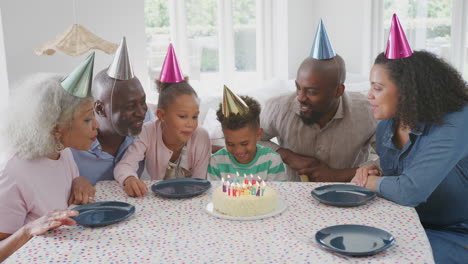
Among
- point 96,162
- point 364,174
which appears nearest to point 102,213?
point 96,162

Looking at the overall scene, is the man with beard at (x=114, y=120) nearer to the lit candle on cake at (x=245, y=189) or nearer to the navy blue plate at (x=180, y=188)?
the navy blue plate at (x=180, y=188)

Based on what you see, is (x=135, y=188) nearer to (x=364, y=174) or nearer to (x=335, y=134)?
(x=364, y=174)

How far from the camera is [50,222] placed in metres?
1.62

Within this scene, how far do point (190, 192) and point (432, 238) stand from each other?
91 centimetres

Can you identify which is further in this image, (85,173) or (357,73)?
(357,73)

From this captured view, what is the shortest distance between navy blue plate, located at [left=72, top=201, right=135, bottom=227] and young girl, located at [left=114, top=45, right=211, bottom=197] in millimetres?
400

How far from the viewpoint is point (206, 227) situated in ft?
5.45

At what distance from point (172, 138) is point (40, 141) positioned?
683 mm

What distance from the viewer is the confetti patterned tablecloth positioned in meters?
1.43

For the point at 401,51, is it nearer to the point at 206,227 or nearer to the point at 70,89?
the point at 206,227

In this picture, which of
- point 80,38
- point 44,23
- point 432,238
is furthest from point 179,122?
point 44,23

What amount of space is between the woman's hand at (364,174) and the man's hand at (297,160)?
608 millimetres

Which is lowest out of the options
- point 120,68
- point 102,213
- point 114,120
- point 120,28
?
point 102,213

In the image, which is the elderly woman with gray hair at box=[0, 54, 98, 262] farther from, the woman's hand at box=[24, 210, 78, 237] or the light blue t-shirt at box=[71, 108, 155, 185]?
A: the light blue t-shirt at box=[71, 108, 155, 185]
